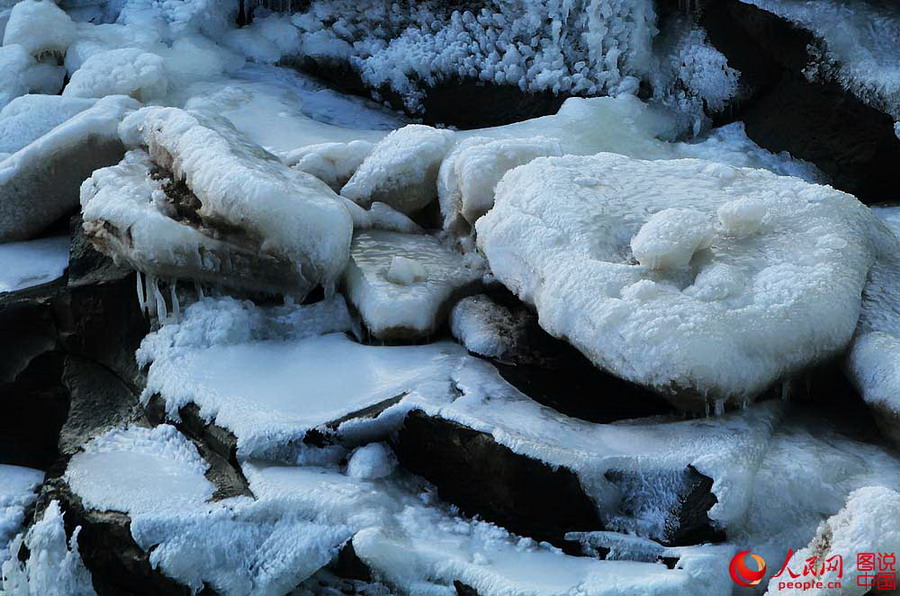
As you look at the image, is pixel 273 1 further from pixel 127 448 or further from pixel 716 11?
pixel 127 448

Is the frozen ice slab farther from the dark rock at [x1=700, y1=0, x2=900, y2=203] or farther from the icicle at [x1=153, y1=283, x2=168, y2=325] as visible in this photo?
the dark rock at [x1=700, y1=0, x2=900, y2=203]

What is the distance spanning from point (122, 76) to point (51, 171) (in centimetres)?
154

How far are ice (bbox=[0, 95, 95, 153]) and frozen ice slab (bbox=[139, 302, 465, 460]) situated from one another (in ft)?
7.17

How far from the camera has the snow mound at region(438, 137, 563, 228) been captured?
3.98 m

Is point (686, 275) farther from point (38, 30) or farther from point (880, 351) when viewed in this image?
point (38, 30)

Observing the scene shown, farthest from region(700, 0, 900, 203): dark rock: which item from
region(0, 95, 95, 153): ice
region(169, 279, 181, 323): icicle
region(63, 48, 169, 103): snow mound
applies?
region(0, 95, 95, 153): ice

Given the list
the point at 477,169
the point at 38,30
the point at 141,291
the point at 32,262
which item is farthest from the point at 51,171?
the point at 38,30

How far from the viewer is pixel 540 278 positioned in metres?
3.37

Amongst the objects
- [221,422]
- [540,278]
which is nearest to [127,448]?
[221,422]

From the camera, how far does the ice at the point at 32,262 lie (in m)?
4.21

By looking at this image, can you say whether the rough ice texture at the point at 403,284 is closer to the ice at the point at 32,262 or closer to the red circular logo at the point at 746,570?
the ice at the point at 32,262

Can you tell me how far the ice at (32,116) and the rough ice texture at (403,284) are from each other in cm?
223

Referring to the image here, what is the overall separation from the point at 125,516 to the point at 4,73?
12.9 feet

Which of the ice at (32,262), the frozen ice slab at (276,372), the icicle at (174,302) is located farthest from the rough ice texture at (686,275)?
the ice at (32,262)
